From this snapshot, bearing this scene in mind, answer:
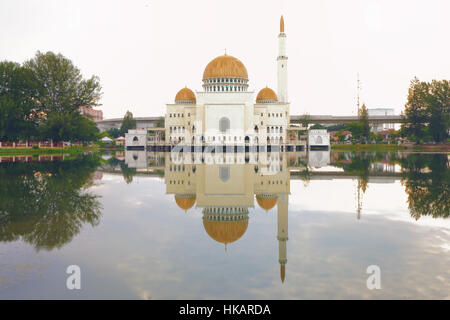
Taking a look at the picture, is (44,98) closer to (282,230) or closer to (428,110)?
(282,230)

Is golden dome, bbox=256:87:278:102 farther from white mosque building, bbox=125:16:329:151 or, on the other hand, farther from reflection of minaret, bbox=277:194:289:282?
reflection of minaret, bbox=277:194:289:282

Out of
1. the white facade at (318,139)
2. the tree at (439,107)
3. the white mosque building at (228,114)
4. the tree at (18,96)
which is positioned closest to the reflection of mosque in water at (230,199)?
the tree at (18,96)

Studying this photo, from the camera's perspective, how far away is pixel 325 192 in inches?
621

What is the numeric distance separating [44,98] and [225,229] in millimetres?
54415

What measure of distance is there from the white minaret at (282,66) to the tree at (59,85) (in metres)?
37.9

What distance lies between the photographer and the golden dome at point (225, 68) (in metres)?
66.9

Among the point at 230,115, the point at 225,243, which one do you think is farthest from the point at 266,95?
the point at 225,243

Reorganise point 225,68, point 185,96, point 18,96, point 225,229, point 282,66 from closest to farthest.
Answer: point 225,229 < point 18,96 < point 225,68 < point 282,66 < point 185,96

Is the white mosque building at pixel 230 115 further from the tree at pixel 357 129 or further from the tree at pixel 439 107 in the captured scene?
the tree at pixel 439 107

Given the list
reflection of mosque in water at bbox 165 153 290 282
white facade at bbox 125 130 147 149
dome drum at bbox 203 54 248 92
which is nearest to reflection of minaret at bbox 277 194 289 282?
reflection of mosque in water at bbox 165 153 290 282

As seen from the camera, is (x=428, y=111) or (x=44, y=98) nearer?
(x=44, y=98)

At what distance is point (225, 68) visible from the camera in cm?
6688

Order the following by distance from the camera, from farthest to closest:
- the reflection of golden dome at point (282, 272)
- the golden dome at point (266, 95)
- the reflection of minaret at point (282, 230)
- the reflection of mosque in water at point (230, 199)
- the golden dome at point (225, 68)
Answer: the golden dome at point (266, 95) < the golden dome at point (225, 68) < the reflection of mosque in water at point (230, 199) < the reflection of minaret at point (282, 230) < the reflection of golden dome at point (282, 272)
